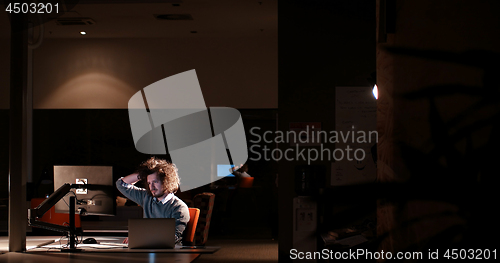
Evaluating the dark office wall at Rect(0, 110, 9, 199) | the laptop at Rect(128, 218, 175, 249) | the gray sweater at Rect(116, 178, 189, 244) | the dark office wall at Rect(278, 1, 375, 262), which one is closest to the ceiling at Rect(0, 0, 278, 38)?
the dark office wall at Rect(0, 110, 9, 199)

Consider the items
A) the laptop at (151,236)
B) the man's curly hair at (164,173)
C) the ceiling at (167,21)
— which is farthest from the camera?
the ceiling at (167,21)

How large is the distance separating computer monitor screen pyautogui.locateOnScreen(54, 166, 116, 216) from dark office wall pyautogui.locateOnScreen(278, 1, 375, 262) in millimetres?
1431

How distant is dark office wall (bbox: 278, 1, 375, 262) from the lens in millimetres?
3684

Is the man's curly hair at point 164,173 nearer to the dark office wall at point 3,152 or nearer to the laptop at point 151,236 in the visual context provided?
the laptop at point 151,236

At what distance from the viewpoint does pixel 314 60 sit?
3.70 m

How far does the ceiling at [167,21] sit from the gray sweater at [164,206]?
236 centimetres

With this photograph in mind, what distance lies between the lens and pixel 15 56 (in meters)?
3.33

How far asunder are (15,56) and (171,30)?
339 centimetres

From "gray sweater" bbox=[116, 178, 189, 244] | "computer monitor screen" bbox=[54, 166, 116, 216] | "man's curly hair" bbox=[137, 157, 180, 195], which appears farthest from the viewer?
"man's curly hair" bbox=[137, 157, 180, 195]

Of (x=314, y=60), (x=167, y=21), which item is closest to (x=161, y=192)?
(x=314, y=60)

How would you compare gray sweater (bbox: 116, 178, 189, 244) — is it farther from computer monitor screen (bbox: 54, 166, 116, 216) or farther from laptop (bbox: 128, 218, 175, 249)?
computer monitor screen (bbox: 54, 166, 116, 216)

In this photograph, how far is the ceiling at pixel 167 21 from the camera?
5.34 metres

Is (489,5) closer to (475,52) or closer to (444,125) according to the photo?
(475,52)

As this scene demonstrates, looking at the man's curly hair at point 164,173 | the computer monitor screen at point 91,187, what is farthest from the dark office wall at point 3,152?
the man's curly hair at point 164,173
